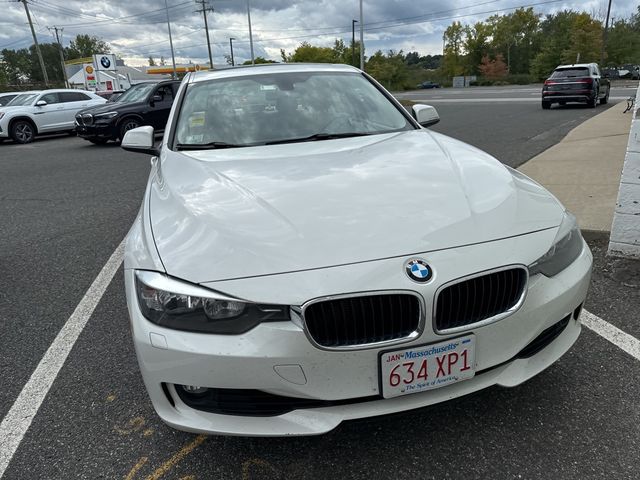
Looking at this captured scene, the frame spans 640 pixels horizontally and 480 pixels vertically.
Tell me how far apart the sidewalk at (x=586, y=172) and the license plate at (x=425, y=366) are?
2.98m

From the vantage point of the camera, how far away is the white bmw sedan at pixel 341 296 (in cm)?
161

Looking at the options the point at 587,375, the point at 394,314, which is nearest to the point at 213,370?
the point at 394,314

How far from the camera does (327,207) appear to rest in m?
1.97

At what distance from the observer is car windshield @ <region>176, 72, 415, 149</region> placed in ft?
9.88

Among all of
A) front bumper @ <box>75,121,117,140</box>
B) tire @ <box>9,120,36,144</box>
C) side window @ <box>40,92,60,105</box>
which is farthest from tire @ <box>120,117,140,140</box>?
tire @ <box>9,120,36,144</box>

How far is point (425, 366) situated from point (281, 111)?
2.10m

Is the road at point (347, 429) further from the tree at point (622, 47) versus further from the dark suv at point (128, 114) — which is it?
the tree at point (622, 47)

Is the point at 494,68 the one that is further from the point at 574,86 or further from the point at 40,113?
the point at 40,113

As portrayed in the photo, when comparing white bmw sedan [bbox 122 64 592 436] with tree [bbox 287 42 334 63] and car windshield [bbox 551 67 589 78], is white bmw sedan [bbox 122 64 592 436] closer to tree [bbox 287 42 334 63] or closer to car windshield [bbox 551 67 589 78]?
car windshield [bbox 551 67 589 78]

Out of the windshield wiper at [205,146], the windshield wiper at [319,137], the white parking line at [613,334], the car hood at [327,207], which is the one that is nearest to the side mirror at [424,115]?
the windshield wiper at [319,137]

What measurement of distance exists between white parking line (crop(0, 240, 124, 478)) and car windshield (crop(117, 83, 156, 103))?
10498 millimetres

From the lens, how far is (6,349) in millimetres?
2883

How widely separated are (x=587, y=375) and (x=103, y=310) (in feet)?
9.72

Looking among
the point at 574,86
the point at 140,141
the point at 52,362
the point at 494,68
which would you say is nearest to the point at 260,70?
the point at 140,141
